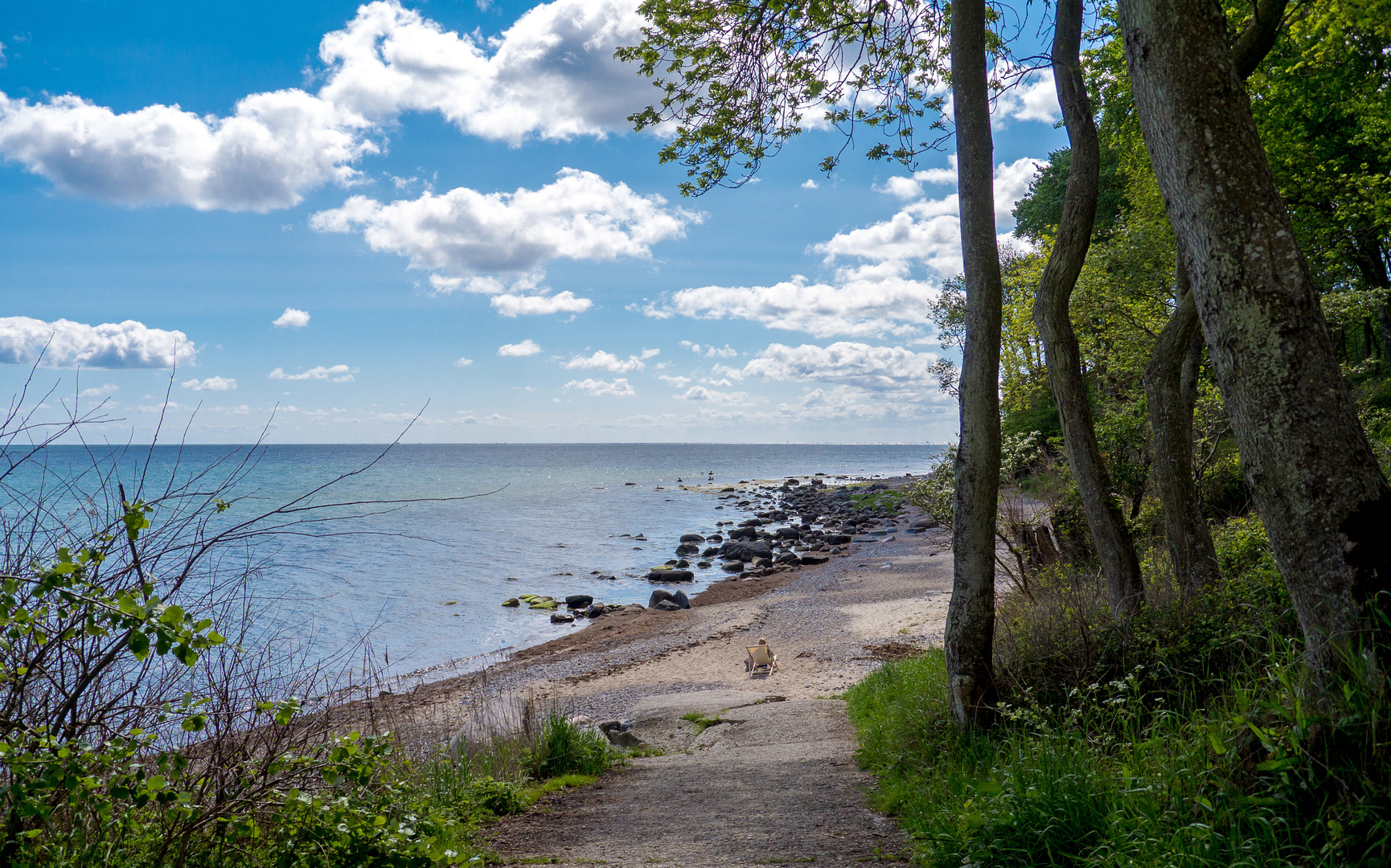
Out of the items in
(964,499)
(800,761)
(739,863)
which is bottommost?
(800,761)

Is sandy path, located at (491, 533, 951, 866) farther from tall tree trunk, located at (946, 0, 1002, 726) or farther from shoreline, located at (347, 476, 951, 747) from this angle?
tall tree trunk, located at (946, 0, 1002, 726)

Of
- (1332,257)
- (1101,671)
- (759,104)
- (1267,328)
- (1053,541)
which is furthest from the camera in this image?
(1332,257)

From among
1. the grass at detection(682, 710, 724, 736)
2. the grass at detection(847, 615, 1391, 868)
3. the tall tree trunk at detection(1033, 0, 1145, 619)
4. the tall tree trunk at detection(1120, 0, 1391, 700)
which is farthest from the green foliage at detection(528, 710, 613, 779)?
the tall tree trunk at detection(1120, 0, 1391, 700)

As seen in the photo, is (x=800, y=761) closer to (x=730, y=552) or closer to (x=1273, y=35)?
(x=1273, y=35)

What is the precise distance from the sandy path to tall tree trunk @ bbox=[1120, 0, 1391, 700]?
8.27 feet

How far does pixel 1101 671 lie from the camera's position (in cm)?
543

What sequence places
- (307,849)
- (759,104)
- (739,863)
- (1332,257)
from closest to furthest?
(307,849)
(739,863)
(759,104)
(1332,257)

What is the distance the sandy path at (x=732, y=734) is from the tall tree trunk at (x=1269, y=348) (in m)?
2.52

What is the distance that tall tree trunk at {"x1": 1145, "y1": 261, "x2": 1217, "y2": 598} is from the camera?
6.89 metres

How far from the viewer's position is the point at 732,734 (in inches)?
344

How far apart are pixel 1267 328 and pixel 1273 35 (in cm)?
392

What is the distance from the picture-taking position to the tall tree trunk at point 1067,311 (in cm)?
680

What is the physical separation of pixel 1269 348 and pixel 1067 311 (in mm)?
3846

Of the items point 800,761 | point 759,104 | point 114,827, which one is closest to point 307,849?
point 114,827
